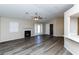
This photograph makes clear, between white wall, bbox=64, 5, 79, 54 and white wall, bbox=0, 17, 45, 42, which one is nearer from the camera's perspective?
white wall, bbox=64, 5, 79, 54

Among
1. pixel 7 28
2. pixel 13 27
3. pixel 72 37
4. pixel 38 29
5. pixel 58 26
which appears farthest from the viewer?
pixel 38 29

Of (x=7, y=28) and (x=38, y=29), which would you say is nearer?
(x=7, y=28)

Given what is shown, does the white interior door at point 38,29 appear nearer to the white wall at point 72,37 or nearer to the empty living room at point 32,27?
the empty living room at point 32,27

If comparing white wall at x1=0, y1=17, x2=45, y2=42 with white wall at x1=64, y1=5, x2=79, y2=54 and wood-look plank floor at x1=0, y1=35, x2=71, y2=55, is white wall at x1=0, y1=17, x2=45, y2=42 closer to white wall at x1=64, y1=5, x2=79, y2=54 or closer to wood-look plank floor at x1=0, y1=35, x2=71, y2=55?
wood-look plank floor at x1=0, y1=35, x2=71, y2=55

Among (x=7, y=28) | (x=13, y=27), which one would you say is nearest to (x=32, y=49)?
(x=7, y=28)

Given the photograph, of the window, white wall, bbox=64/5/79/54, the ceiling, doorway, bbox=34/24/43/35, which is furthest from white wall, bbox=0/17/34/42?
white wall, bbox=64/5/79/54

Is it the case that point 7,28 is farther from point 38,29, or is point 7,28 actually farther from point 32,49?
point 38,29

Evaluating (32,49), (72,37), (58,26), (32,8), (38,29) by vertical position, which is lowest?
(32,49)

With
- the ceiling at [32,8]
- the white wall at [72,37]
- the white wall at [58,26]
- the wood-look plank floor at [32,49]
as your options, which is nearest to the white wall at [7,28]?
the ceiling at [32,8]

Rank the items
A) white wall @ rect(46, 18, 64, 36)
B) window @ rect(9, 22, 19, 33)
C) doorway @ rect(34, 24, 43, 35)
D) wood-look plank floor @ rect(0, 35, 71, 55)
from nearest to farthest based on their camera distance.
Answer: wood-look plank floor @ rect(0, 35, 71, 55), window @ rect(9, 22, 19, 33), white wall @ rect(46, 18, 64, 36), doorway @ rect(34, 24, 43, 35)
